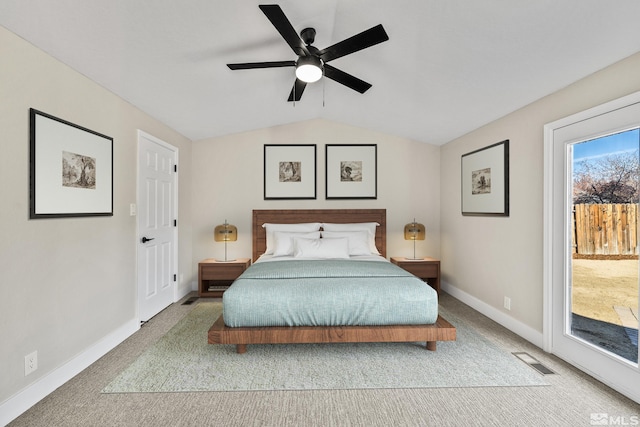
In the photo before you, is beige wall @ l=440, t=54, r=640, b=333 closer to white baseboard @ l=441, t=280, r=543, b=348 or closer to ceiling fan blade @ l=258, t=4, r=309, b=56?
white baseboard @ l=441, t=280, r=543, b=348

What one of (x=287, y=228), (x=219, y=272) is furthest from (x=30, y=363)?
(x=287, y=228)

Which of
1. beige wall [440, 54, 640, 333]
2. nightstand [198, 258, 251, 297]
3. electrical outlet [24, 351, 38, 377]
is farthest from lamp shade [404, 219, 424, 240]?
electrical outlet [24, 351, 38, 377]

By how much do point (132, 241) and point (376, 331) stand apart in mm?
2560

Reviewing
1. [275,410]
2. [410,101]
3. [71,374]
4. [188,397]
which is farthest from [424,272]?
[71,374]

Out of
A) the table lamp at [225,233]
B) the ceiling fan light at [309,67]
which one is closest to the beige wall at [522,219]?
the ceiling fan light at [309,67]

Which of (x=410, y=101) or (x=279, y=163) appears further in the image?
(x=279, y=163)

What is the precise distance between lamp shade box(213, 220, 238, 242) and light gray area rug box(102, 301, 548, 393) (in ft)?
5.66

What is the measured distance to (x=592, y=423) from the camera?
5.94 ft

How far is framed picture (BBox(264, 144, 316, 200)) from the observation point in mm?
4867

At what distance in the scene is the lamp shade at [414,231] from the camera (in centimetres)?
459

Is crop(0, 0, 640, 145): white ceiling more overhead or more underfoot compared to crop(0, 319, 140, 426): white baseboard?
more overhead

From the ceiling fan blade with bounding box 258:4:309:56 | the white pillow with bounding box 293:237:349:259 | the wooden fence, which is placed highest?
the ceiling fan blade with bounding box 258:4:309:56

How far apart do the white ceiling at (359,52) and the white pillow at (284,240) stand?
5.74ft

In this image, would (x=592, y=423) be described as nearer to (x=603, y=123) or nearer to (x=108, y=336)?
(x=603, y=123)
